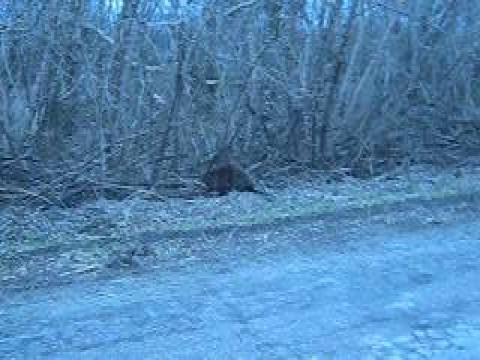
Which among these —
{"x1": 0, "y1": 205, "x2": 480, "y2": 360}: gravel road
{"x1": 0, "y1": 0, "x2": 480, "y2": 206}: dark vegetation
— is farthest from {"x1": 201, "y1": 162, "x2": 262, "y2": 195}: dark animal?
{"x1": 0, "y1": 205, "x2": 480, "y2": 360}: gravel road

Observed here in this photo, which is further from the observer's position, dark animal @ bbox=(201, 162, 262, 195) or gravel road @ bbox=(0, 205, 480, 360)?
dark animal @ bbox=(201, 162, 262, 195)

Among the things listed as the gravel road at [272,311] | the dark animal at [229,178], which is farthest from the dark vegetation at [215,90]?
the gravel road at [272,311]

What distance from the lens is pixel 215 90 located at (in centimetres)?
774

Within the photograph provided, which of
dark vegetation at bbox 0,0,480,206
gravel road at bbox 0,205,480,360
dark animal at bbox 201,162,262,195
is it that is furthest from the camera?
dark animal at bbox 201,162,262,195

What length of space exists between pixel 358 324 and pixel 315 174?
119 inches

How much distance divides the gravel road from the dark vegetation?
61.4 inches

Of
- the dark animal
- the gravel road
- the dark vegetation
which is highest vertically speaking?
the dark vegetation

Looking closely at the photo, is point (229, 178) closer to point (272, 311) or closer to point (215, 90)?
point (215, 90)

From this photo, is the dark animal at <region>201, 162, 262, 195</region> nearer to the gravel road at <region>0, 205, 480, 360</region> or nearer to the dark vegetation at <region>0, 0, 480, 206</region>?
the dark vegetation at <region>0, 0, 480, 206</region>

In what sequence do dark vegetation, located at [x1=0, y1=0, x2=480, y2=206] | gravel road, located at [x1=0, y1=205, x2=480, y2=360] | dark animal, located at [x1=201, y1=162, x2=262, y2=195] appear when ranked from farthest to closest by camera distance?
1. dark animal, located at [x1=201, y1=162, x2=262, y2=195]
2. dark vegetation, located at [x1=0, y1=0, x2=480, y2=206]
3. gravel road, located at [x1=0, y1=205, x2=480, y2=360]

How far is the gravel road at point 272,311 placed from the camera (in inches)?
Answer: 203

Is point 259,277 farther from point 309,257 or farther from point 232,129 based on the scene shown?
point 232,129

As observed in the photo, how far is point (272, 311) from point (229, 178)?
243 centimetres

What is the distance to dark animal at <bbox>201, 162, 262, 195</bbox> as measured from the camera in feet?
25.8
